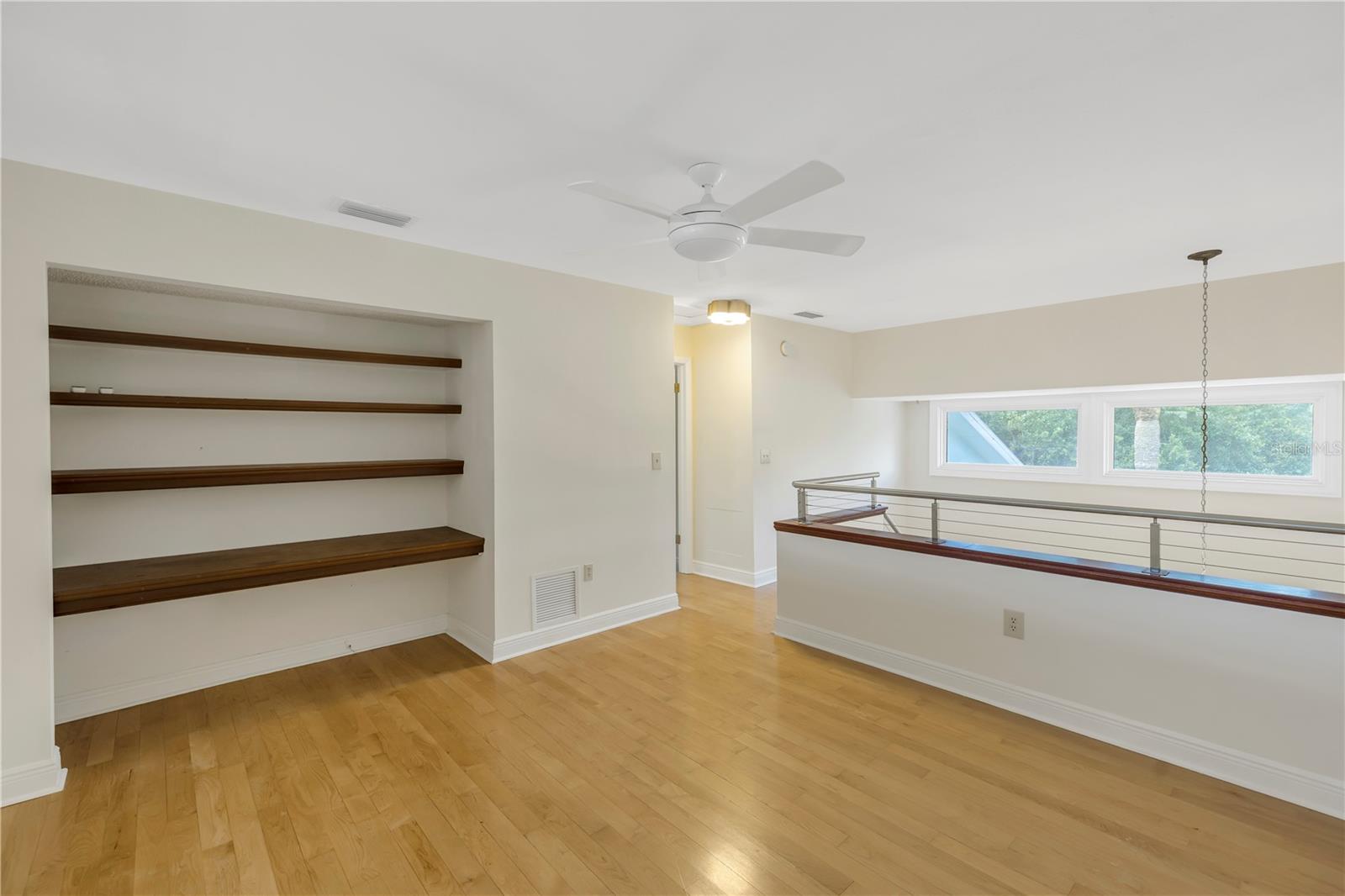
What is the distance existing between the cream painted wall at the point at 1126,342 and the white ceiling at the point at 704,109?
0.93 meters

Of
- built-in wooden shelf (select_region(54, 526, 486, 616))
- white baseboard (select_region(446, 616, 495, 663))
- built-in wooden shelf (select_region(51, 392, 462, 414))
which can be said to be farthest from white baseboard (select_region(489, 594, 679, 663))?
built-in wooden shelf (select_region(51, 392, 462, 414))

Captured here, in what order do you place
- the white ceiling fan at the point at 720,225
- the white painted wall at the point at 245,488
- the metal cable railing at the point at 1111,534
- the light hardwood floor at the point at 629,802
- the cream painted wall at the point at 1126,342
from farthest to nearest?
the cream painted wall at the point at 1126,342 → the metal cable railing at the point at 1111,534 → the white painted wall at the point at 245,488 → the white ceiling fan at the point at 720,225 → the light hardwood floor at the point at 629,802

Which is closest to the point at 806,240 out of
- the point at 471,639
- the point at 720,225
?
the point at 720,225

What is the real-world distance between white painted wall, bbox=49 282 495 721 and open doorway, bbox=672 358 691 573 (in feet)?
7.27

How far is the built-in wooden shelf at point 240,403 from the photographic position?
2.70 m

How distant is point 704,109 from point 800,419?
13.3 feet

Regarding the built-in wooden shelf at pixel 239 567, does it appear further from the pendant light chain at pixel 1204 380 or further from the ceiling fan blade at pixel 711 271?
the pendant light chain at pixel 1204 380

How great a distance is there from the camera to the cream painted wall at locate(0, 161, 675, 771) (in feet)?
7.62

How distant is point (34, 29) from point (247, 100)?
46cm

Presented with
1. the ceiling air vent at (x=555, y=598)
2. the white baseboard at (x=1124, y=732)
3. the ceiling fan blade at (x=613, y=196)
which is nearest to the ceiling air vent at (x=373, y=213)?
the ceiling fan blade at (x=613, y=196)

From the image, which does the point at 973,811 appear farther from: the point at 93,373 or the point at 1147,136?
the point at 93,373

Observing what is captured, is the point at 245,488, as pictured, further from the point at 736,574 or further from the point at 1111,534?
the point at 1111,534

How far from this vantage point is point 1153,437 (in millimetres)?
5250

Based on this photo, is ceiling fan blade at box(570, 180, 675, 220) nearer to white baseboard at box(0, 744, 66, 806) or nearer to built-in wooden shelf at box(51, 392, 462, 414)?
built-in wooden shelf at box(51, 392, 462, 414)
